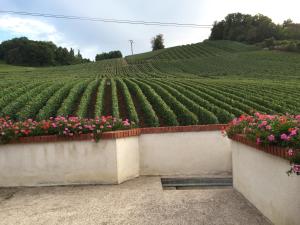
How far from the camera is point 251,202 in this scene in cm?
533

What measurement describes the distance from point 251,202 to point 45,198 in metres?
3.36

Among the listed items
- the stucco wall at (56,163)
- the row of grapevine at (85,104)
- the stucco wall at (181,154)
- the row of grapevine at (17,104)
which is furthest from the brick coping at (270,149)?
the row of grapevine at (17,104)

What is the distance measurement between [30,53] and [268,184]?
8488 cm

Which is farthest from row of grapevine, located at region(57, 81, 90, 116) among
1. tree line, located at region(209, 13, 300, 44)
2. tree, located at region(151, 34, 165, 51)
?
tree, located at region(151, 34, 165, 51)

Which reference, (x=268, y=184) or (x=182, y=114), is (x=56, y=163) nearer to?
(x=268, y=184)

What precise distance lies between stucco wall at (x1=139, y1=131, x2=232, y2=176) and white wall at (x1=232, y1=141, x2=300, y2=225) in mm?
1846

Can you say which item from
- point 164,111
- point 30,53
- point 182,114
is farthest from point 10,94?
point 30,53

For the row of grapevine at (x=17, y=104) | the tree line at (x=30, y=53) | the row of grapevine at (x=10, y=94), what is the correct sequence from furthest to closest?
1. the tree line at (x=30, y=53)
2. the row of grapevine at (x=10, y=94)
3. the row of grapevine at (x=17, y=104)

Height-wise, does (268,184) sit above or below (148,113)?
below

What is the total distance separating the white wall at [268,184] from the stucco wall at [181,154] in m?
1.85

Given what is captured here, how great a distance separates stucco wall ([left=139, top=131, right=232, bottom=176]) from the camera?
25.6ft

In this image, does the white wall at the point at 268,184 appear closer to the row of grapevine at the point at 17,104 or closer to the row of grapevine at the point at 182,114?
the row of grapevine at the point at 182,114

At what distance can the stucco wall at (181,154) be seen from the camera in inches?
307

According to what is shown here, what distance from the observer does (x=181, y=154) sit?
25.7 ft
